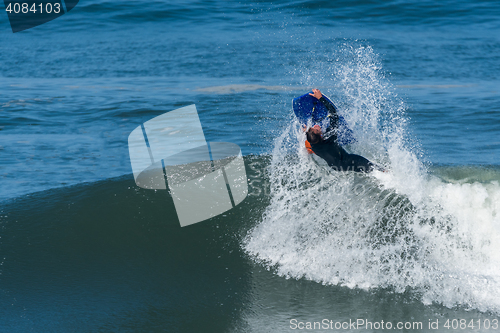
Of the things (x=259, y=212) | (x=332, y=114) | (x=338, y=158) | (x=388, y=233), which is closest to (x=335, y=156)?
(x=338, y=158)

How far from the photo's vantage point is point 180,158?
944cm

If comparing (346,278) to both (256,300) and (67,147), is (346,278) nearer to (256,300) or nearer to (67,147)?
(256,300)

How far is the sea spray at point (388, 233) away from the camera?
211 inches

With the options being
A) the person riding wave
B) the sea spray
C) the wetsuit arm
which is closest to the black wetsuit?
the person riding wave

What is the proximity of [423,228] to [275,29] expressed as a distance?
15.9m

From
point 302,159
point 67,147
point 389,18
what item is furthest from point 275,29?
point 302,159

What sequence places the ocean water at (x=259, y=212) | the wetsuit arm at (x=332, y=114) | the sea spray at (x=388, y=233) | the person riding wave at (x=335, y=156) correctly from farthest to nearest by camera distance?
the wetsuit arm at (x=332, y=114), the person riding wave at (x=335, y=156), the sea spray at (x=388, y=233), the ocean water at (x=259, y=212)

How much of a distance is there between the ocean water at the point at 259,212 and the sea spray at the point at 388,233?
0.06ft

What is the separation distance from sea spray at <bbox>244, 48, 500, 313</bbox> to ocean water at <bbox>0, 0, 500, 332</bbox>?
2 centimetres

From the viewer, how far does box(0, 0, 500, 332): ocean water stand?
16.7ft

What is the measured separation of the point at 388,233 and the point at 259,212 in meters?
1.88

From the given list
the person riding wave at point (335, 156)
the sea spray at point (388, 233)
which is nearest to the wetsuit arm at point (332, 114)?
the person riding wave at point (335, 156)

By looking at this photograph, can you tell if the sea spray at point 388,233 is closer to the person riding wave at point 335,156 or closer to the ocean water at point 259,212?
the ocean water at point 259,212

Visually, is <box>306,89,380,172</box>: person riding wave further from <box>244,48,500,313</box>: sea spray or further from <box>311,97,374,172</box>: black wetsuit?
<box>244,48,500,313</box>: sea spray
